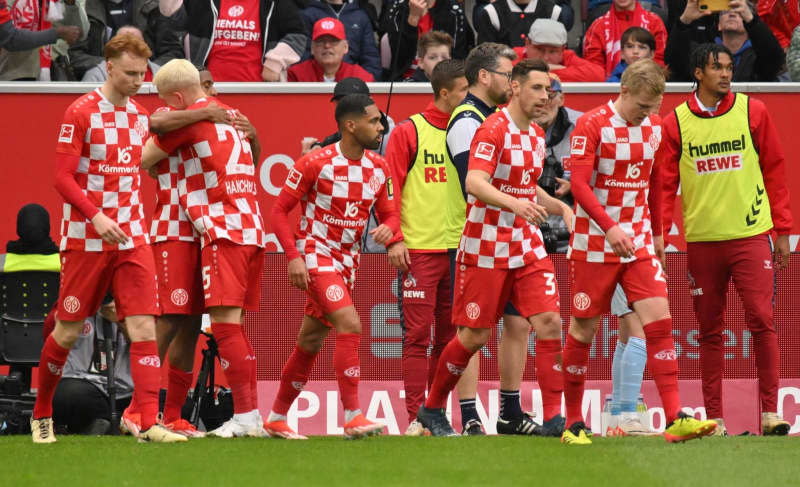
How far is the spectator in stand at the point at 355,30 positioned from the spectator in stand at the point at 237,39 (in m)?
0.45

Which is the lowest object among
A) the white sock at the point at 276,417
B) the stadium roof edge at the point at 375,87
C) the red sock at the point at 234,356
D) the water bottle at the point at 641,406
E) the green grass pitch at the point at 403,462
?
the green grass pitch at the point at 403,462

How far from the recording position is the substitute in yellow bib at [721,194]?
33.5 feet

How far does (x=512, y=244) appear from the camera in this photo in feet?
28.9

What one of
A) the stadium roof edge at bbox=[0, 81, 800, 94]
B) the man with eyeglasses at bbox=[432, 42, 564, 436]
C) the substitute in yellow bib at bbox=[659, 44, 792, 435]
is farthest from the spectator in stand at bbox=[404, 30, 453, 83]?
the substitute in yellow bib at bbox=[659, 44, 792, 435]

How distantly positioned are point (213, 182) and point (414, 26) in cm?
543

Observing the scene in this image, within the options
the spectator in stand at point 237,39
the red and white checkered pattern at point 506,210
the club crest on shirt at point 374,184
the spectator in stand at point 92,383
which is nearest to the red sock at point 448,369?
Answer: the red and white checkered pattern at point 506,210

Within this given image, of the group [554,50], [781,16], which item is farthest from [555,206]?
[781,16]

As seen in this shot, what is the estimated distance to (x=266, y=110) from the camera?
12516 mm

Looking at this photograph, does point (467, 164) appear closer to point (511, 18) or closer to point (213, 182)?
point (213, 182)

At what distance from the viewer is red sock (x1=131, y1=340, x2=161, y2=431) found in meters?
8.56

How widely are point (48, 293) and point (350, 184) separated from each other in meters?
3.64

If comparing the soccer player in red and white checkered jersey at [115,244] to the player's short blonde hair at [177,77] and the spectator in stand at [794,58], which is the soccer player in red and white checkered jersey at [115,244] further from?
the spectator in stand at [794,58]

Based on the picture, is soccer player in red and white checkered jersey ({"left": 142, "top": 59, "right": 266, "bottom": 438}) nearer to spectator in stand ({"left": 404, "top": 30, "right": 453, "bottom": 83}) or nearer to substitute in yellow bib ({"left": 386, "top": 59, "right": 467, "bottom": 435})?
substitute in yellow bib ({"left": 386, "top": 59, "right": 467, "bottom": 435})

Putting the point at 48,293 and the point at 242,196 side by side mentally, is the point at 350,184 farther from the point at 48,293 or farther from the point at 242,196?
the point at 48,293
